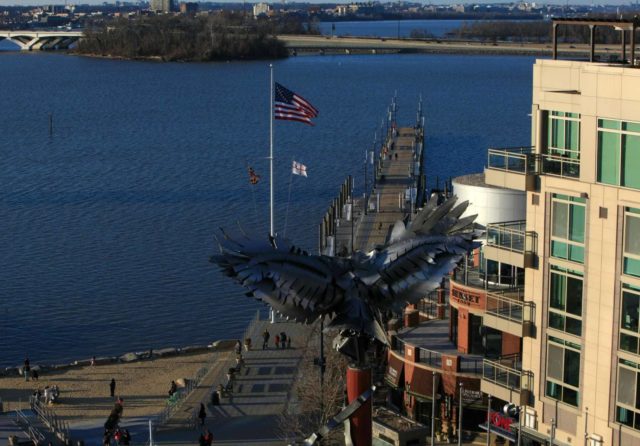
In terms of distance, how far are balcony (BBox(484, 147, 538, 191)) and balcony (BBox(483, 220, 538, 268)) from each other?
741 millimetres

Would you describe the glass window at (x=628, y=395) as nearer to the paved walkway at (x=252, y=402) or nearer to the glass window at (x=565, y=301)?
the glass window at (x=565, y=301)

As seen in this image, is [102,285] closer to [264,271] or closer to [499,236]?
[499,236]

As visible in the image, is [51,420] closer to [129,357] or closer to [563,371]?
[129,357]

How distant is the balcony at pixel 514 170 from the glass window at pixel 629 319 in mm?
2357

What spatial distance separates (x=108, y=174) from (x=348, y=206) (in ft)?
74.4

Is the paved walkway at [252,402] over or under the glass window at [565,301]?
under

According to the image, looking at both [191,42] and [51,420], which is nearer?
[51,420]

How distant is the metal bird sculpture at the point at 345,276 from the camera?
1181 centimetres

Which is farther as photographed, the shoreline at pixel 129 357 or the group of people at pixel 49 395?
the shoreline at pixel 129 357

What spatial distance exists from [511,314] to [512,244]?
108 cm

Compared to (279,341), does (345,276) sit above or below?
above

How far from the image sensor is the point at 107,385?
33.5 m

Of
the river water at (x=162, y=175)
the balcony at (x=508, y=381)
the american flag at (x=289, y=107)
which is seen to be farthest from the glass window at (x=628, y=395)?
the river water at (x=162, y=175)

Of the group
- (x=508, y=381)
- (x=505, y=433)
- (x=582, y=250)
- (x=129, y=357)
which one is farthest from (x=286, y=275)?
(x=129, y=357)
